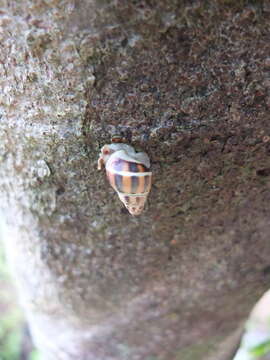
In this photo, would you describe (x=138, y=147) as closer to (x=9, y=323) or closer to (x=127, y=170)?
(x=127, y=170)

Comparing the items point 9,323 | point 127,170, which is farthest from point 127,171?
point 9,323

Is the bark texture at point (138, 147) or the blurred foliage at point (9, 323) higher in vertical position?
the blurred foliage at point (9, 323)

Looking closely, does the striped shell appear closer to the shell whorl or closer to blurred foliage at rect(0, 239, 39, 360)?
the shell whorl

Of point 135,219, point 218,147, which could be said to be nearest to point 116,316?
point 135,219

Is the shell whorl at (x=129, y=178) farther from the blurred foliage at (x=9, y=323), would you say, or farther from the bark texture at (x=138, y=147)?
the blurred foliage at (x=9, y=323)

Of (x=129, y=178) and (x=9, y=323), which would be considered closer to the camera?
(x=129, y=178)

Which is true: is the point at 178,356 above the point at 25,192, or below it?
below

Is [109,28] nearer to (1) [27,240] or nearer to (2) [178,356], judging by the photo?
(1) [27,240]

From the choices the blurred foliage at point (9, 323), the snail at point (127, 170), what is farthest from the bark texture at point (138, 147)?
the blurred foliage at point (9, 323)
